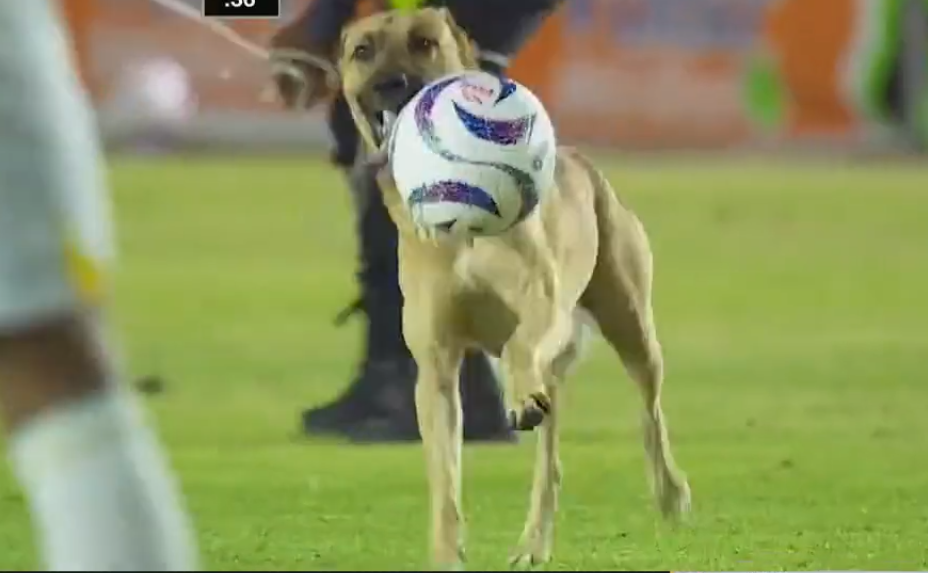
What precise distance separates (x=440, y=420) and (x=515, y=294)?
0.51 ft

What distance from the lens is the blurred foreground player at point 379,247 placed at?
3.18 meters

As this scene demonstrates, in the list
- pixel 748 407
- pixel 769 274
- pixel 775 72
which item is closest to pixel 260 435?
pixel 748 407

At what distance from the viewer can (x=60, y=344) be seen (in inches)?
51.1

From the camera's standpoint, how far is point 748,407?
154 inches

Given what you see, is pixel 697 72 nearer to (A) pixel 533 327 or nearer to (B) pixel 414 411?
(B) pixel 414 411

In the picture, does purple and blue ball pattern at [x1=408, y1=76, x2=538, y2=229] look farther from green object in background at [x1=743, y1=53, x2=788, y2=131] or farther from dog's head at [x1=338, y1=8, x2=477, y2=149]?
green object in background at [x1=743, y1=53, x2=788, y2=131]

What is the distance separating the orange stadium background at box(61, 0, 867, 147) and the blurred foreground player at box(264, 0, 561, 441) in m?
2.63

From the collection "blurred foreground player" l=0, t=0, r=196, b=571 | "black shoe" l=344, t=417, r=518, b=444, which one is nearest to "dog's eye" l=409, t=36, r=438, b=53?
"black shoe" l=344, t=417, r=518, b=444

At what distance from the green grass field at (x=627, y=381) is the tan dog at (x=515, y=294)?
8cm

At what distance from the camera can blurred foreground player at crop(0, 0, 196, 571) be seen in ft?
4.27

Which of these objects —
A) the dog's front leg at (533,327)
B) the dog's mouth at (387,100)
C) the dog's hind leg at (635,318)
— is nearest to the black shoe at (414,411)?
the dog's hind leg at (635,318)

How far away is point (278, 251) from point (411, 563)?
405 centimetres

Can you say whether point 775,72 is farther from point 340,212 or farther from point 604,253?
point 604,253

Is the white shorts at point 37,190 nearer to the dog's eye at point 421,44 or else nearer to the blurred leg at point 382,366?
the dog's eye at point 421,44
